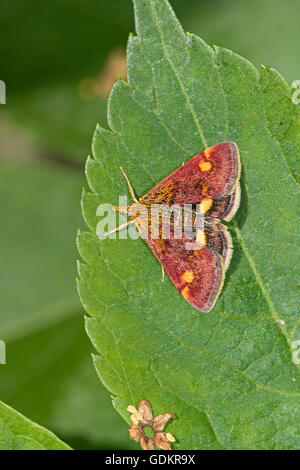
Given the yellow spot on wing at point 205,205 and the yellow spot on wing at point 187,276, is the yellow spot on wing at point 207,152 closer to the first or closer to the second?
the yellow spot on wing at point 205,205

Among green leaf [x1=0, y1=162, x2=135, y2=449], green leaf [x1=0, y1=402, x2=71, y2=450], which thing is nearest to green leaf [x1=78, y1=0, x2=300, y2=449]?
green leaf [x1=0, y1=402, x2=71, y2=450]

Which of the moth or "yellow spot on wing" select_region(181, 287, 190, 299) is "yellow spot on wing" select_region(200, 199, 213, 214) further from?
"yellow spot on wing" select_region(181, 287, 190, 299)

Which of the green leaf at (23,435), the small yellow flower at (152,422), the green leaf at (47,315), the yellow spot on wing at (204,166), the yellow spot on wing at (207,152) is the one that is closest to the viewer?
the green leaf at (23,435)

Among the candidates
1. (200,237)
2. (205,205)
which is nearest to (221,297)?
(200,237)

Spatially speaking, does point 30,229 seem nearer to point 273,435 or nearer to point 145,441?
point 145,441

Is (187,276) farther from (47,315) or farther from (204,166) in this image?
(47,315)

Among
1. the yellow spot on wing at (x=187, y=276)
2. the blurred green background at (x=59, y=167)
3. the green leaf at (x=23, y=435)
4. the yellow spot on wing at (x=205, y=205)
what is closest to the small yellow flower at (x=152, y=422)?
the green leaf at (x=23, y=435)
